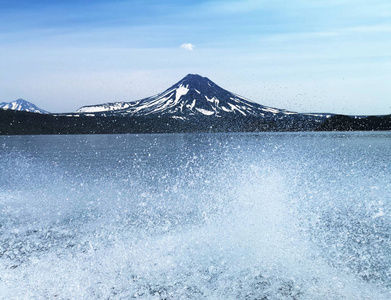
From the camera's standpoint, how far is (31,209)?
55.2 feet

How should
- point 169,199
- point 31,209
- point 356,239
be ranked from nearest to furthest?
point 356,239, point 31,209, point 169,199

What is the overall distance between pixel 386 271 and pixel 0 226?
42.3ft

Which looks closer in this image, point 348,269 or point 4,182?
point 348,269

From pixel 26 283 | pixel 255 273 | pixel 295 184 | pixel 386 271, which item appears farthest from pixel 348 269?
pixel 295 184

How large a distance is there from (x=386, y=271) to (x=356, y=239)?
2493mm

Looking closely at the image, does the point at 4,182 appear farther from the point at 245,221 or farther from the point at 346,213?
the point at 346,213

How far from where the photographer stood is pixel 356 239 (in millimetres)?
11250

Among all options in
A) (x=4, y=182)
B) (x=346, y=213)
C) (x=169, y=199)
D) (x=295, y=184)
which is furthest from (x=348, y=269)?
(x=4, y=182)

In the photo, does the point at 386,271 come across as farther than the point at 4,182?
No

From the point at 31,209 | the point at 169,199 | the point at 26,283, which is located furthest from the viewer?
the point at 169,199

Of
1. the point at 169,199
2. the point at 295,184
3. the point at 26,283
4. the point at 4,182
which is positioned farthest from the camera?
the point at 4,182

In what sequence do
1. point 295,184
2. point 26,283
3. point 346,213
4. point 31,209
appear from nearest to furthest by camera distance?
point 26,283
point 346,213
point 31,209
point 295,184

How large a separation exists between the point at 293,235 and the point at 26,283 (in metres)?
7.80

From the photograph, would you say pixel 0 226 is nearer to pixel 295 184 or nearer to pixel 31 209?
pixel 31 209
